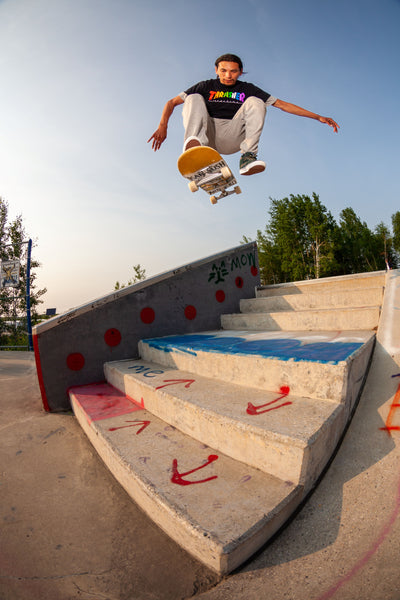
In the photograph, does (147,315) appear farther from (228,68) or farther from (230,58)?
(230,58)

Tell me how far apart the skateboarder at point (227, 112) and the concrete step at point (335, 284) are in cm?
189

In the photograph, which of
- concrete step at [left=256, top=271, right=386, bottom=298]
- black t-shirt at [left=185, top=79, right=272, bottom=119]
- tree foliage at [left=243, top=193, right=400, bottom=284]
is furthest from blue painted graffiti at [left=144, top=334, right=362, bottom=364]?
tree foliage at [left=243, top=193, right=400, bottom=284]

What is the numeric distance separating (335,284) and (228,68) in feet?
10.1

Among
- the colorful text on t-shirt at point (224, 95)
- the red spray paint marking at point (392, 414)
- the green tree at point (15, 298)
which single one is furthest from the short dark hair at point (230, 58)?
the green tree at point (15, 298)

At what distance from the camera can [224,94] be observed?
10.4 ft

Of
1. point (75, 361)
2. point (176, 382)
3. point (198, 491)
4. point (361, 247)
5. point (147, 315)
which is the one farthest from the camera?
point (361, 247)

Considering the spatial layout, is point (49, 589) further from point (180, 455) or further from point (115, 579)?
point (180, 455)

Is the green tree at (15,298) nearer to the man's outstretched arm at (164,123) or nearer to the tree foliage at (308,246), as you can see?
the man's outstretched arm at (164,123)

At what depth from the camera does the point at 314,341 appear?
211 centimetres

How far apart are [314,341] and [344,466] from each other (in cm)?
95

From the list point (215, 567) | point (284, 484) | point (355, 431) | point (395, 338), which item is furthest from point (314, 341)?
point (215, 567)

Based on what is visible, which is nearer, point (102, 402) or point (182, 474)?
point (182, 474)

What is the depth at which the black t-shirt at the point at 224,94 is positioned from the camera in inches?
125

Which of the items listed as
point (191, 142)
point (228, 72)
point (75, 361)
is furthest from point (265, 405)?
point (228, 72)
